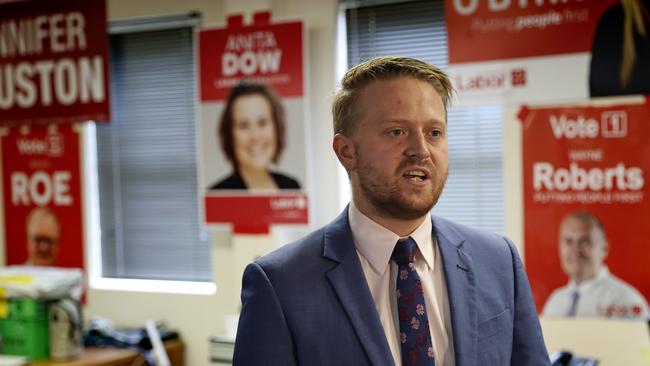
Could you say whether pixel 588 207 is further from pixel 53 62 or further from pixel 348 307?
pixel 53 62

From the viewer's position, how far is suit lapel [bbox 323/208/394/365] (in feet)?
4.45

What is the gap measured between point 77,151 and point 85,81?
42 cm

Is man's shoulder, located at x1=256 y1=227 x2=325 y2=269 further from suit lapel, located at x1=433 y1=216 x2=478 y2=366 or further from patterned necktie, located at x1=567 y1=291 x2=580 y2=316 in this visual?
patterned necktie, located at x1=567 y1=291 x2=580 y2=316

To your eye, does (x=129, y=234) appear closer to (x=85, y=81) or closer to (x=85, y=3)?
(x=85, y=81)

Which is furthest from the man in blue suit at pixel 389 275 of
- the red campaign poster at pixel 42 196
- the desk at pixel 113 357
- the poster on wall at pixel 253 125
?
the red campaign poster at pixel 42 196

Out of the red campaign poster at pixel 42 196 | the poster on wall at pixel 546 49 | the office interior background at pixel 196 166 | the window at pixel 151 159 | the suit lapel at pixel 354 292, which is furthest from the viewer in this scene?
the red campaign poster at pixel 42 196

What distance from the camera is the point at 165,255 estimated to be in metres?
4.30

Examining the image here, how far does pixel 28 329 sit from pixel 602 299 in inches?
108

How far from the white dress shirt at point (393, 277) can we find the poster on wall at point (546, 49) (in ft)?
6.18

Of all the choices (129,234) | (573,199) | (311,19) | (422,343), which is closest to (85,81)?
(129,234)

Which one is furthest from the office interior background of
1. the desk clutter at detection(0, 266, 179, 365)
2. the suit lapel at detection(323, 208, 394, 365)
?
the suit lapel at detection(323, 208, 394, 365)

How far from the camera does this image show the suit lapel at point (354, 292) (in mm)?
1355

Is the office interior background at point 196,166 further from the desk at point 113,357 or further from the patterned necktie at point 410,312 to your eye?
the patterned necktie at point 410,312

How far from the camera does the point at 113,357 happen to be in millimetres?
3689
